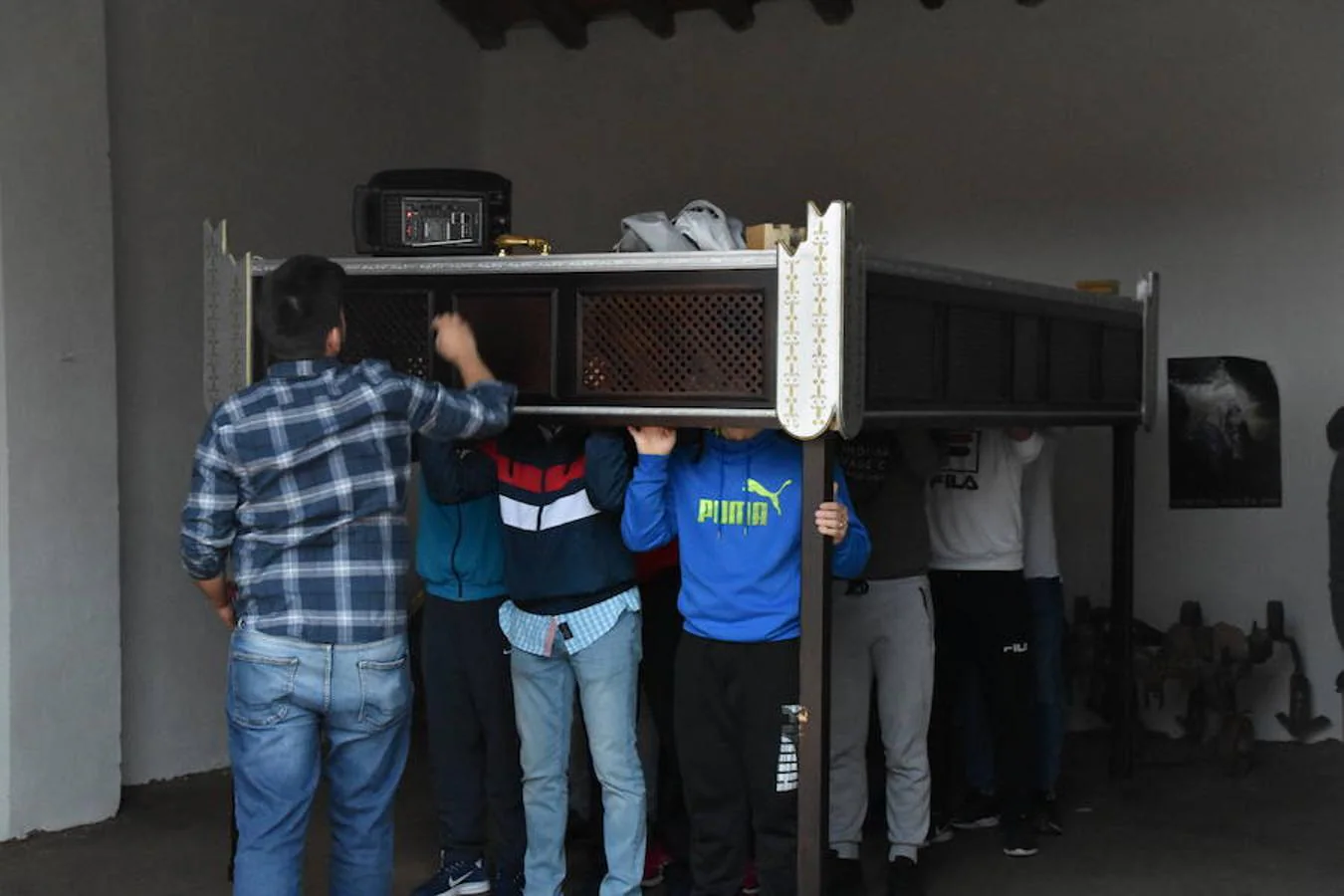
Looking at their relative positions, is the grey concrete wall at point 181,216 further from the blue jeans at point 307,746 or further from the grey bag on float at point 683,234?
the blue jeans at point 307,746

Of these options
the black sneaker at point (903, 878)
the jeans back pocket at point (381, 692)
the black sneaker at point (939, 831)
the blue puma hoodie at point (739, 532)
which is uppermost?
the blue puma hoodie at point (739, 532)

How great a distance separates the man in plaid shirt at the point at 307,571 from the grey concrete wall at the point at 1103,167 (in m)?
4.49

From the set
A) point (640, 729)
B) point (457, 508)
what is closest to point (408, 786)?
point (640, 729)

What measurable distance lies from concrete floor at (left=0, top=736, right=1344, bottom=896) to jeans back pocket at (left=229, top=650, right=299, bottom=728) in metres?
1.62

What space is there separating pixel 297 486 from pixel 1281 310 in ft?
16.3

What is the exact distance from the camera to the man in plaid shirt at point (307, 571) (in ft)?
11.3

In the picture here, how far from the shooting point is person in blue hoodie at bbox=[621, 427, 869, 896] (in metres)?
4.07

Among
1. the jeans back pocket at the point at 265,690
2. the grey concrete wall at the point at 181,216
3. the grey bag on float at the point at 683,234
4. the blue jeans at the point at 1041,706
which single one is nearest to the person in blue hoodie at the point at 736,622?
the grey bag on float at the point at 683,234

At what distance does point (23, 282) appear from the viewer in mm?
5363

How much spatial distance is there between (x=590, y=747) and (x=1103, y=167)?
416 cm

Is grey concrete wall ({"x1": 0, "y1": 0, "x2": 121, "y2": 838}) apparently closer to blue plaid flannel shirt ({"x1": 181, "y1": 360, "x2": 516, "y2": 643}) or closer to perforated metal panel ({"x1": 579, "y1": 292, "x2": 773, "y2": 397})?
blue plaid flannel shirt ({"x1": 181, "y1": 360, "x2": 516, "y2": 643})

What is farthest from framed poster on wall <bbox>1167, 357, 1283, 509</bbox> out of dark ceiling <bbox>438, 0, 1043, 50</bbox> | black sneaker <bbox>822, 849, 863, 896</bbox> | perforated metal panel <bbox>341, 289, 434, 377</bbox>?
perforated metal panel <bbox>341, 289, 434, 377</bbox>

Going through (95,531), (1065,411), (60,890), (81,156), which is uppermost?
(81,156)

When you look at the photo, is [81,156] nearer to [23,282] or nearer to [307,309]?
[23,282]
